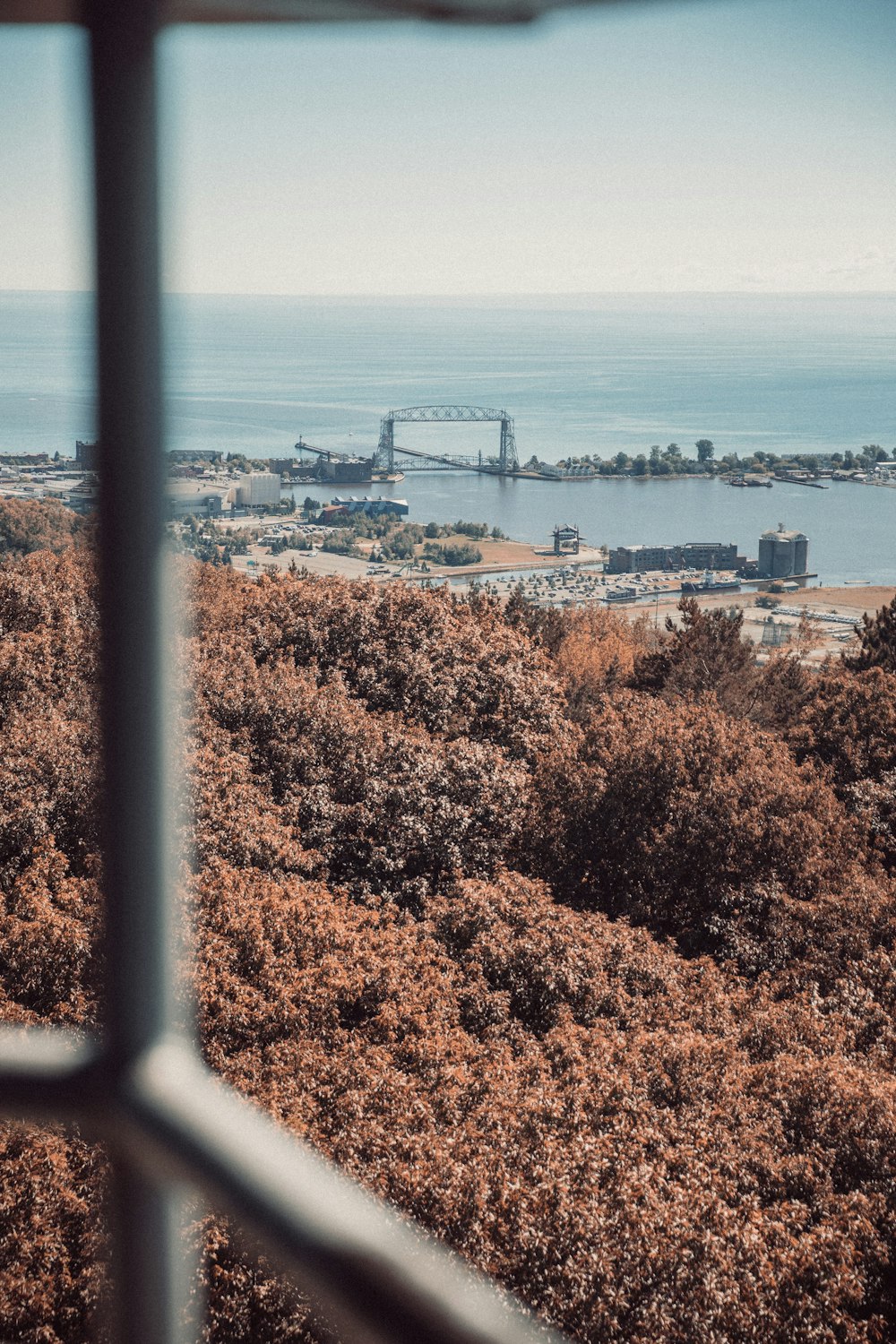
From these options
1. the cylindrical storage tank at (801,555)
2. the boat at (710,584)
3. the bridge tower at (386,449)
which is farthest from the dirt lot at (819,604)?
the bridge tower at (386,449)

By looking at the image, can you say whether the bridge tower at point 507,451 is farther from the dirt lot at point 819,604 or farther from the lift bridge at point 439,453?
→ the dirt lot at point 819,604

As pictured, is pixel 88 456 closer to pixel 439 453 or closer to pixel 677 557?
pixel 677 557

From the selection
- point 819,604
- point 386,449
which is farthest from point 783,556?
point 386,449

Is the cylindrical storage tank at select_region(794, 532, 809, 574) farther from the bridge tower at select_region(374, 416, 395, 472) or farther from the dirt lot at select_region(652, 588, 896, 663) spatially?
the bridge tower at select_region(374, 416, 395, 472)

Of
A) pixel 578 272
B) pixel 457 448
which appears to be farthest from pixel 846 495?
pixel 578 272

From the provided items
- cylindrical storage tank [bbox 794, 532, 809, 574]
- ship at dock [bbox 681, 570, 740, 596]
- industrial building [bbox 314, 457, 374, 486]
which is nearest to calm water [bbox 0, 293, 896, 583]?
cylindrical storage tank [bbox 794, 532, 809, 574]

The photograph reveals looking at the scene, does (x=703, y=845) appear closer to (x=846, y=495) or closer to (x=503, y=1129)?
(x=503, y=1129)

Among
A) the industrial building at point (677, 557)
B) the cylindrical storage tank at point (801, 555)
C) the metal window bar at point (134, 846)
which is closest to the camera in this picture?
the metal window bar at point (134, 846)
